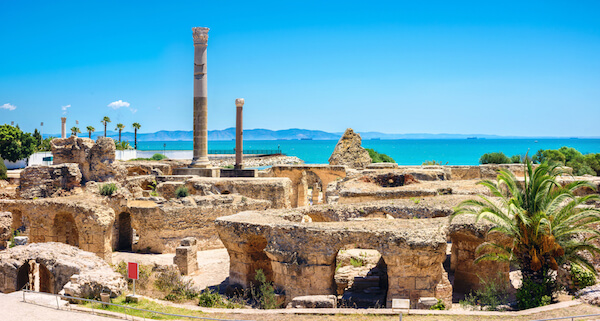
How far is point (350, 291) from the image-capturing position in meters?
15.9

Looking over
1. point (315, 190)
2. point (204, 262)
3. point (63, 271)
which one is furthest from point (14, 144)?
point (63, 271)

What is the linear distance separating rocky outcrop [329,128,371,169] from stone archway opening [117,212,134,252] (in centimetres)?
2063

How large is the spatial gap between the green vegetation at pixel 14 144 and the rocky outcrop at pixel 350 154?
1090 inches

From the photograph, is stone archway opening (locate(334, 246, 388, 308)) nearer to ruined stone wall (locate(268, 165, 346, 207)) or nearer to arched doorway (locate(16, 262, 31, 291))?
arched doorway (locate(16, 262, 31, 291))

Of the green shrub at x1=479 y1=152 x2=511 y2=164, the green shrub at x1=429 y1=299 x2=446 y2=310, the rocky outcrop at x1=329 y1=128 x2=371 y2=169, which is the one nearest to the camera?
the green shrub at x1=429 y1=299 x2=446 y2=310

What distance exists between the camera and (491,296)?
1338 centimetres

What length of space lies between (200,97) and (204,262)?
14278 millimetres

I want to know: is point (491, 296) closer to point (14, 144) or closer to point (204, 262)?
point (204, 262)

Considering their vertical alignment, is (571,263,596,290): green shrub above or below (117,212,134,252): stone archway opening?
above

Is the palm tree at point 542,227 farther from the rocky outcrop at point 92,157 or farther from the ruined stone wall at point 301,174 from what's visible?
the ruined stone wall at point 301,174

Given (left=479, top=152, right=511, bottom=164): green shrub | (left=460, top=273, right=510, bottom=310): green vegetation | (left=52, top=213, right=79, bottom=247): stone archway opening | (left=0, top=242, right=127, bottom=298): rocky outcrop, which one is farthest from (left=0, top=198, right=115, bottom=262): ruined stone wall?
(left=479, top=152, right=511, bottom=164): green shrub

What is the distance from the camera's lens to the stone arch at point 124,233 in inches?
894

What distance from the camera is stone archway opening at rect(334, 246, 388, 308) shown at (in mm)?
14753

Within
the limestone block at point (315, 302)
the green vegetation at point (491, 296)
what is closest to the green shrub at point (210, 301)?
the limestone block at point (315, 302)
